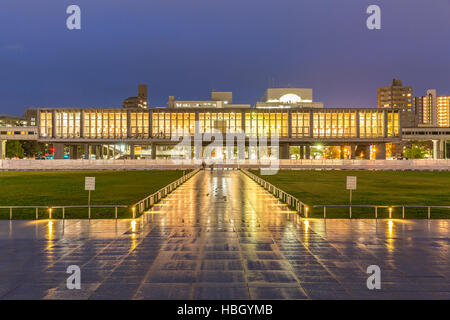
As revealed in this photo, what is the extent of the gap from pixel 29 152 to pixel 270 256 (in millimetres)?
163734

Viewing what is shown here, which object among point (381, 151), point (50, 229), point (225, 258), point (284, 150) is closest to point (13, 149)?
point (284, 150)

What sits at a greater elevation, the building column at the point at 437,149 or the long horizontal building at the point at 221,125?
the long horizontal building at the point at 221,125

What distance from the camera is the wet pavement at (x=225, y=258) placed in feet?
31.5

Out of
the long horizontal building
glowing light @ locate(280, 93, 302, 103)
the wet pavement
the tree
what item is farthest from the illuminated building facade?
the wet pavement

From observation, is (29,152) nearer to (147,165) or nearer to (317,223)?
(147,165)

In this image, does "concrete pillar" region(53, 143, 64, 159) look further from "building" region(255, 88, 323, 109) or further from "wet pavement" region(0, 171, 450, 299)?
"wet pavement" region(0, 171, 450, 299)

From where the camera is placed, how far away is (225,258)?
1262cm

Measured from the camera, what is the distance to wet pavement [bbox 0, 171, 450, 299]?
959cm

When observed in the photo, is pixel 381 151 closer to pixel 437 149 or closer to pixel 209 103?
pixel 437 149

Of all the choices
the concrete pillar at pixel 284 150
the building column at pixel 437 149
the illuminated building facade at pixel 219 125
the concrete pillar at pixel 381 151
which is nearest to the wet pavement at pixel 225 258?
the illuminated building facade at pixel 219 125

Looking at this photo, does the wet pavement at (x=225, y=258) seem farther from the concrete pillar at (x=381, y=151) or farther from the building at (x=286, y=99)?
the building at (x=286, y=99)

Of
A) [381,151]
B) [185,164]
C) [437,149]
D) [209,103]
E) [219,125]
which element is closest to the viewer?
[185,164]

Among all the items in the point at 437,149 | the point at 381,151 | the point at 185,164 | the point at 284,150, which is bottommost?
the point at 185,164

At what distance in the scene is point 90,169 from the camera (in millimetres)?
85250
